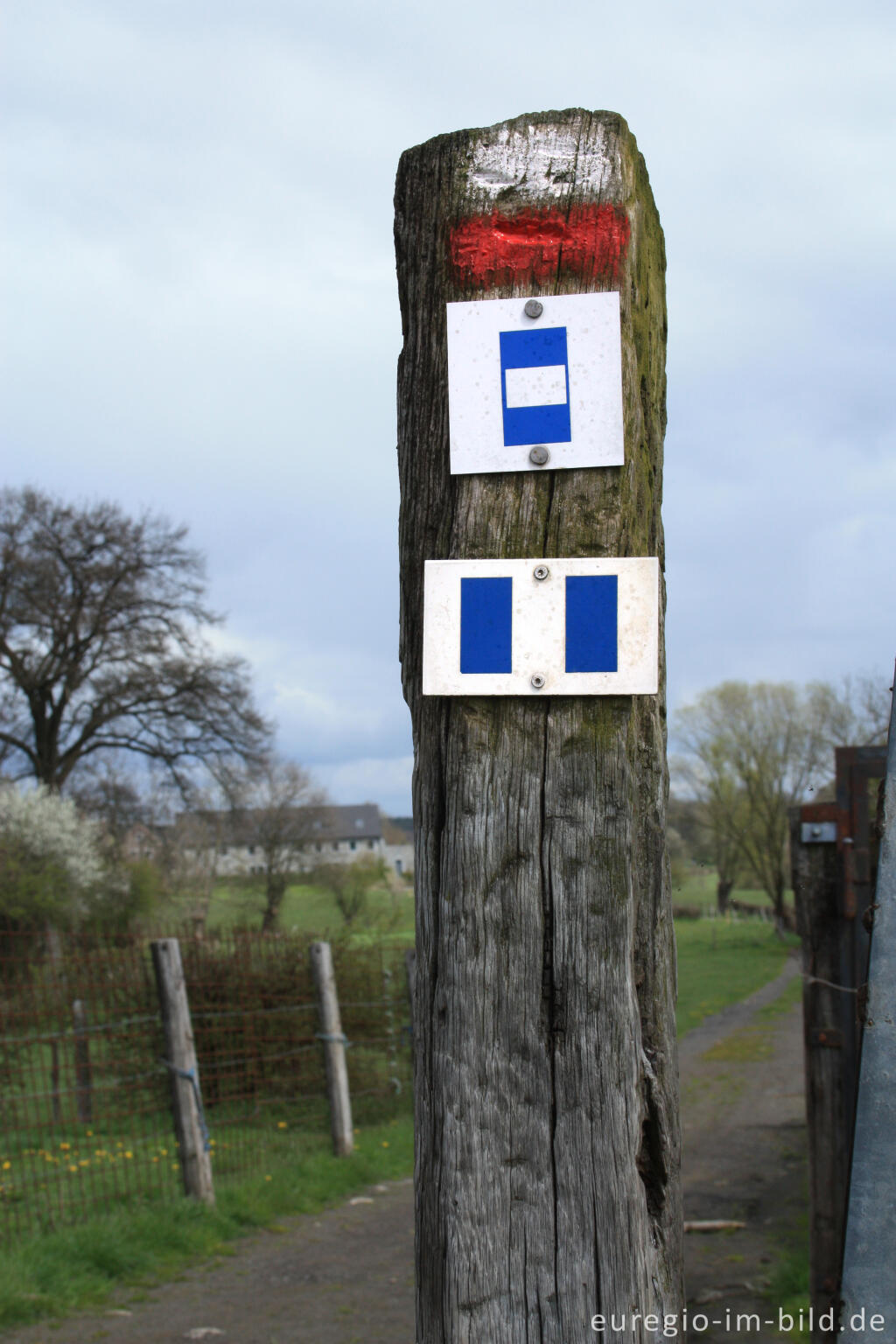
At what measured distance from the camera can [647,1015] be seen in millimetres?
1740

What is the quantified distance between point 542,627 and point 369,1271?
644 centimetres

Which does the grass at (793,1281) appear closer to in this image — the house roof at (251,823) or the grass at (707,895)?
the house roof at (251,823)

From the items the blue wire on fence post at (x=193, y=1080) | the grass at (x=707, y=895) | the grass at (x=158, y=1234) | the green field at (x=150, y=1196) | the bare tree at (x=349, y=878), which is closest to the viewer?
the grass at (x=158, y=1234)

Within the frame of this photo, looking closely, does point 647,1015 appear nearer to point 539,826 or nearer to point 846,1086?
point 539,826

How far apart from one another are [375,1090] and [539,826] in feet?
35.4

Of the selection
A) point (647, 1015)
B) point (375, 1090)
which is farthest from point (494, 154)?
point (375, 1090)

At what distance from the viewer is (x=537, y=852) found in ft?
5.47

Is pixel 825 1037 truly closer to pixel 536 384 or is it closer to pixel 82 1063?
pixel 536 384

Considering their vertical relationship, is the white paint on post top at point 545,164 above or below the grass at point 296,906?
above

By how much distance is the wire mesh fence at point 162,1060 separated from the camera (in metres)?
8.01

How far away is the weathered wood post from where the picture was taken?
1627 mm

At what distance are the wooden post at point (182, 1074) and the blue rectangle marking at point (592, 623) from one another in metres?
7.42

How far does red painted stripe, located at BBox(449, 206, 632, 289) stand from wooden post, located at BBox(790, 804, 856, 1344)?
3390mm

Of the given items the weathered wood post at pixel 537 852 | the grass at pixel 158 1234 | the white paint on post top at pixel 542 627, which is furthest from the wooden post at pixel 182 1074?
the white paint on post top at pixel 542 627
